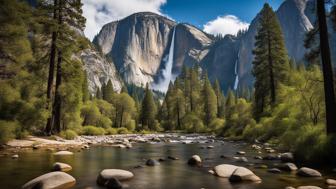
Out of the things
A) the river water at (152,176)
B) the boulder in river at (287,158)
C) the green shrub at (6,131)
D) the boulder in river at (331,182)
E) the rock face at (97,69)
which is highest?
the rock face at (97,69)

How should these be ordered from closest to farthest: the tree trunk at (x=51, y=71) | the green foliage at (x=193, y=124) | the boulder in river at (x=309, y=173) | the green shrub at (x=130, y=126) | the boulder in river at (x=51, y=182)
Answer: the boulder in river at (x=51, y=182) → the boulder in river at (x=309, y=173) → the tree trunk at (x=51, y=71) → the green foliage at (x=193, y=124) → the green shrub at (x=130, y=126)

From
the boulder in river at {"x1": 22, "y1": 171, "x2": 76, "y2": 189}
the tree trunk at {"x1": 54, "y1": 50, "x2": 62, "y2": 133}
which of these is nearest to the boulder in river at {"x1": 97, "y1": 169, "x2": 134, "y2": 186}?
the boulder in river at {"x1": 22, "y1": 171, "x2": 76, "y2": 189}

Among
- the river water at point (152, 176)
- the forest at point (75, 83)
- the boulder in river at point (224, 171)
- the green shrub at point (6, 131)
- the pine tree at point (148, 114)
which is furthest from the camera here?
the pine tree at point (148, 114)

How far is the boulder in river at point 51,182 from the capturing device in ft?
29.1

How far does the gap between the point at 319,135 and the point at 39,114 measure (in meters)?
17.7

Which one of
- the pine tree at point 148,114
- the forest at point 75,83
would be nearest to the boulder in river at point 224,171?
the forest at point 75,83

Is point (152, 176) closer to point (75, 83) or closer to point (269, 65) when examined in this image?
point (75, 83)

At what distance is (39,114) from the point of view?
69.5 feet

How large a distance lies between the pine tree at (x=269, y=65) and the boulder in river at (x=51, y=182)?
28.6 meters

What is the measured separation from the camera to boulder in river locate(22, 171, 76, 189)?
8.86 meters

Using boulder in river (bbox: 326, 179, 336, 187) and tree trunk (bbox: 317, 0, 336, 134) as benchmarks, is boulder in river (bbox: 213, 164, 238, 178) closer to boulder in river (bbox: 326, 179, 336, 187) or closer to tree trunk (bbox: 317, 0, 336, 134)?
boulder in river (bbox: 326, 179, 336, 187)

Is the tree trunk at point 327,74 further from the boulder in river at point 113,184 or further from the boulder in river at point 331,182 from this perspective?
the boulder in river at point 113,184

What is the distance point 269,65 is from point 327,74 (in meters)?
21.5

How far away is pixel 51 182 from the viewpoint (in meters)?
→ 9.05
